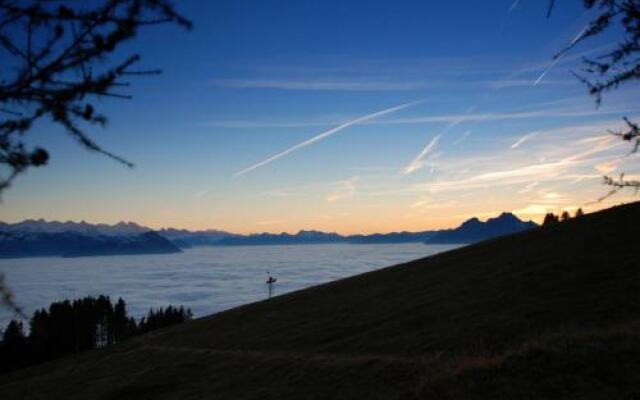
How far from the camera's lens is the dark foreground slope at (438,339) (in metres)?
17.3

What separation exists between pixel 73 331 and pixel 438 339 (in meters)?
96.7

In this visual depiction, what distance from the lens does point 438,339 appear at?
2720 cm

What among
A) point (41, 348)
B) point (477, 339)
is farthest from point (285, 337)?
point (41, 348)

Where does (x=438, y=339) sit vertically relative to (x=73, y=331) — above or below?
above

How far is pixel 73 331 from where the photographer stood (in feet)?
345

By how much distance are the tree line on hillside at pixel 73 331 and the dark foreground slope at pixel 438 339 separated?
1903 inches

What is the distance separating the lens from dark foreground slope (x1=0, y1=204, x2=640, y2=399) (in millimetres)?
17281

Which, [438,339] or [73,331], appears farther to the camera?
[73,331]

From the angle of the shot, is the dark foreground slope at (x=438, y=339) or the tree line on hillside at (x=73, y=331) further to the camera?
the tree line on hillside at (x=73, y=331)

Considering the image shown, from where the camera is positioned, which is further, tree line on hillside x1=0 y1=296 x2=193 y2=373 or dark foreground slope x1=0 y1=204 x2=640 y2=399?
tree line on hillside x1=0 y1=296 x2=193 y2=373

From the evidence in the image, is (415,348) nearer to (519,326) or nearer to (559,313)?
(519,326)

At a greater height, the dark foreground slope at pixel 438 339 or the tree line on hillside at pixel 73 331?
the dark foreground slope at pixel 438 339

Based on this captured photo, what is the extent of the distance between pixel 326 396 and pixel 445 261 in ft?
135

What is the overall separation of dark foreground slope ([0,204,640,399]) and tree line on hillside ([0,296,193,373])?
48.3m
